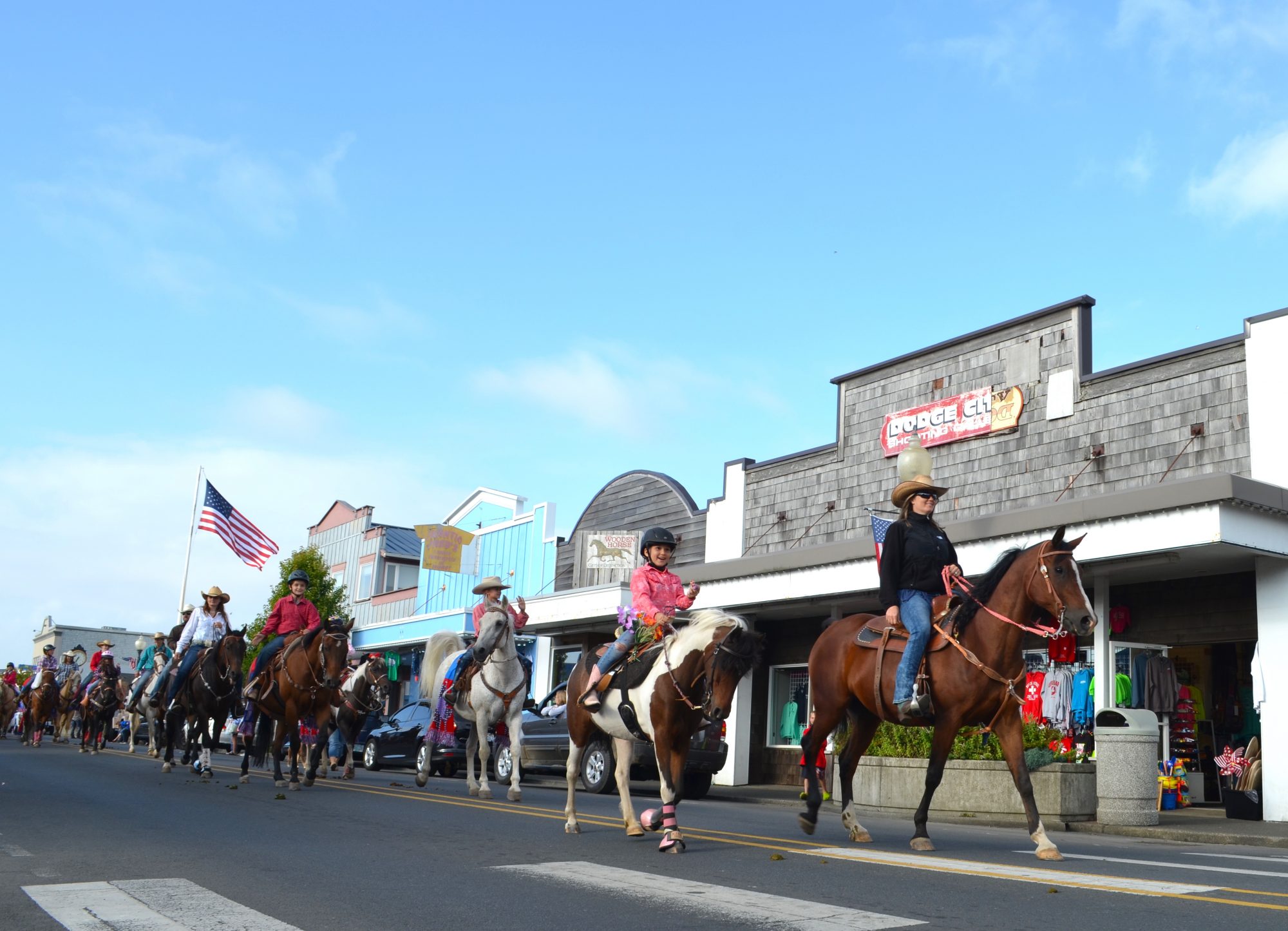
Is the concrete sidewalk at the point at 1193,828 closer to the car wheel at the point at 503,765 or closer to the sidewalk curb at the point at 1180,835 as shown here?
the sidewalk curb at the point at 1180,835

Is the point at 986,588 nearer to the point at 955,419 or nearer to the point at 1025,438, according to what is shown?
the point at 1025,438

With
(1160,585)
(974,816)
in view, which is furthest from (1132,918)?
(1160,585)

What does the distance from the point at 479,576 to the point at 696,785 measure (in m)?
21.6

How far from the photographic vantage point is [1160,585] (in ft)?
63.6

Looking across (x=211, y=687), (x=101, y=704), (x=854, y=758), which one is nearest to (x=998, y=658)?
(x=854, y=758)

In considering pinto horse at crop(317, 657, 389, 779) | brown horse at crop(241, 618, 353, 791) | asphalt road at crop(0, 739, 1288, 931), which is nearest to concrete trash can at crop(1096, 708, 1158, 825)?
asphalt road at crop(0, 739, 1288, 931)

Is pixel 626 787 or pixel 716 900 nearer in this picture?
pixel 716 900

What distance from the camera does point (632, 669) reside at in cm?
959

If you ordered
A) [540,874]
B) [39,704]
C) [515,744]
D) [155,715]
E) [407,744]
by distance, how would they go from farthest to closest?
1. [39,704]
2. [407,744]
3. [155,715]
4. [515,744]
5. [540,874]

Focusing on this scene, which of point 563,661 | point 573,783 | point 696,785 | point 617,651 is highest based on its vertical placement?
point 563,661

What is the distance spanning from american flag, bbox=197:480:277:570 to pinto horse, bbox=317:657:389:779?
50.1 feet

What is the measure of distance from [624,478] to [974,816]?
61.0ft

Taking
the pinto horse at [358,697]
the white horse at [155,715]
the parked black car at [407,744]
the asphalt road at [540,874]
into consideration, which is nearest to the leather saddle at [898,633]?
the asphalt road at [540,874]

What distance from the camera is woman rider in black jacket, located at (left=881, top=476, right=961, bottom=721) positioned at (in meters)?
9.24
